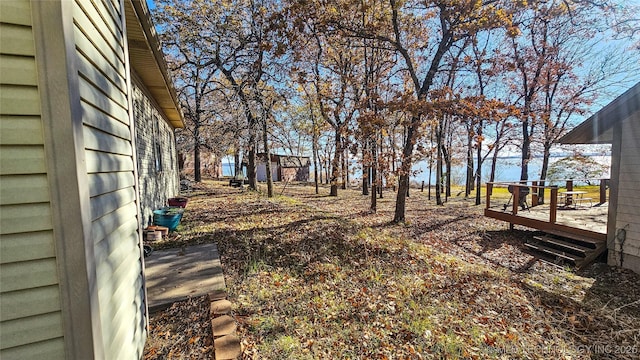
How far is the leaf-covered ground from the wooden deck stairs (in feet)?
0.96

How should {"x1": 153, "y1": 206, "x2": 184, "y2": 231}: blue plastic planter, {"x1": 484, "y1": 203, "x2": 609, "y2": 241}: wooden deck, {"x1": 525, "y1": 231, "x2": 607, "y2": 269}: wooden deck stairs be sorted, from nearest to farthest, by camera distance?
{"x1": 153, "y1": 206, "x2": 184, "y2": 231}: blue plastic planter
{"x1": 525, "y1": 231, "x2": 607, "y2": 269}: wooden deck stairs
{"x1": 484, "y1": 203, "x2": 609, "y2": 241}: wooden deck

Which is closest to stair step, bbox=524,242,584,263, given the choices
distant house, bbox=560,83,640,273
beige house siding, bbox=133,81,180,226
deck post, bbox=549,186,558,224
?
distant house, bbox=560,83,640,273

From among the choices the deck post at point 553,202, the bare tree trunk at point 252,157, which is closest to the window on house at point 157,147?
the bare tree trunk at point 252,157

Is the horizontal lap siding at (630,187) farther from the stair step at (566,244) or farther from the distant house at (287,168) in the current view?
the distant house at (287,168)

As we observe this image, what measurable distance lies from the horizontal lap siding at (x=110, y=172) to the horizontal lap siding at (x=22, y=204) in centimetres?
25

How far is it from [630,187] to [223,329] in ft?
30.5

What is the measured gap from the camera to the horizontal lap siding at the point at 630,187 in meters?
6.22

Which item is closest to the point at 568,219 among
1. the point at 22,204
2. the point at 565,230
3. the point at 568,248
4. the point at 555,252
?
the point at 565,230

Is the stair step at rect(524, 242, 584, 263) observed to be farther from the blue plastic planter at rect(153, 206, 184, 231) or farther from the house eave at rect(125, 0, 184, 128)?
the house eave at rect(125, 0, 184, 128)

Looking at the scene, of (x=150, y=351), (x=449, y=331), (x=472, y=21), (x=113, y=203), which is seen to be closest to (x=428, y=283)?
(x=449, y=331)

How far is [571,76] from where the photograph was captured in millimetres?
13836

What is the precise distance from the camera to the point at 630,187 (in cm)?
633

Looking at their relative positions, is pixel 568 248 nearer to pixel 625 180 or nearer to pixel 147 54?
→ pixel 625 180

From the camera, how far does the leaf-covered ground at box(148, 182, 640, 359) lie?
10.2 feet
